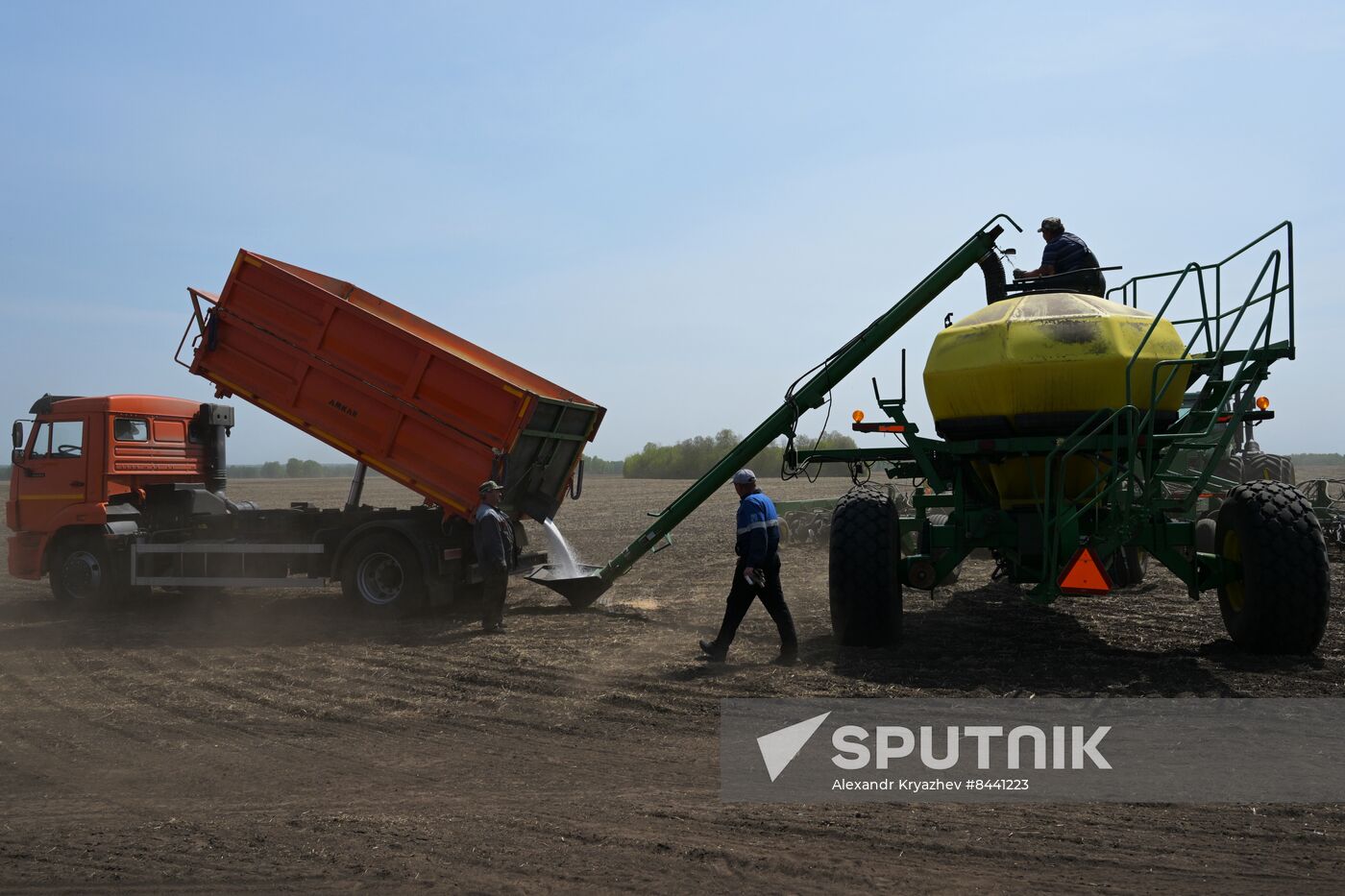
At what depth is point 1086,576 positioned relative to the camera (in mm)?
7379

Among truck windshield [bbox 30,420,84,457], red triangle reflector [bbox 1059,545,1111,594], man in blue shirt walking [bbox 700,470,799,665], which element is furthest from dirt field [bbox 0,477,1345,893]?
truck windshield [bbox 30,420,84,457]

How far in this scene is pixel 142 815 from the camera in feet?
17.0

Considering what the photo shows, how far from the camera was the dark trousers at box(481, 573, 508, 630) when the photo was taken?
10328 millimetres

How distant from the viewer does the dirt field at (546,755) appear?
4.35m

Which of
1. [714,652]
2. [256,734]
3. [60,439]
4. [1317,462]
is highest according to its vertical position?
[1317,462]

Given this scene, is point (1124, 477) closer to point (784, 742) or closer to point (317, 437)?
point (784, 742)

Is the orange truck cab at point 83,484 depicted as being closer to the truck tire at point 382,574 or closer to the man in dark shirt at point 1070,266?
the truck tire at point 382,574

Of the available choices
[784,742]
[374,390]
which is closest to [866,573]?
[784,742]

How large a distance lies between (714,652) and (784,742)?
7.97 ft

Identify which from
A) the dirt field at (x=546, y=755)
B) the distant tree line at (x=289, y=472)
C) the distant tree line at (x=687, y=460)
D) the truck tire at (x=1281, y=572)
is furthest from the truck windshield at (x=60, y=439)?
the distant tree line at (x=289, y=472)

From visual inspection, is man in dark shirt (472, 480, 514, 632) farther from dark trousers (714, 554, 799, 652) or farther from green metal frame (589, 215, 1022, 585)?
dark trousers (714, 554, 799, 652)

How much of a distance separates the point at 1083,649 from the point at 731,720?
337cm

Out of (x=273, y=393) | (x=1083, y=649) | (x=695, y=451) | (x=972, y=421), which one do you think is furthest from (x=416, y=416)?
(x=695, y=451)

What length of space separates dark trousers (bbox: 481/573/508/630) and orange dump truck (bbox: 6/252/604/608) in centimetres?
94
